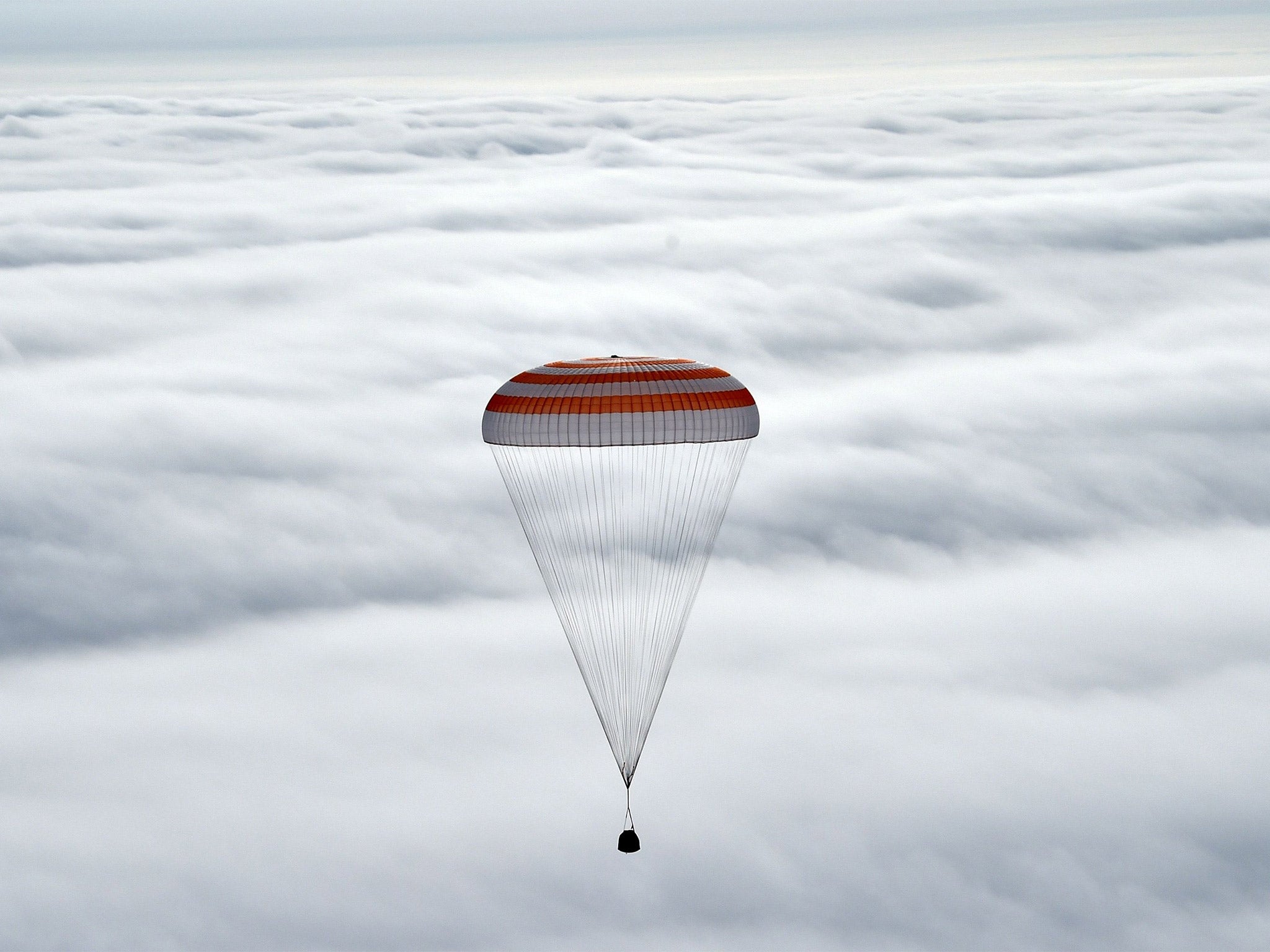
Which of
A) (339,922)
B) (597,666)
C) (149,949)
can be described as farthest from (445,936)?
(597,666)

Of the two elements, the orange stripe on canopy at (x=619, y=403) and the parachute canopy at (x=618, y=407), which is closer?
the parachute canopy at (x=618, y=407)

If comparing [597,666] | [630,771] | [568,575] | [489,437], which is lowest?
[630,771]

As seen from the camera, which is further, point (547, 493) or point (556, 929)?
point (556, 929)

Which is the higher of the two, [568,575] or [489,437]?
[568,575]

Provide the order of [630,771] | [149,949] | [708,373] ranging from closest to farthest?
[630,771] < [708,373] < [149,949]

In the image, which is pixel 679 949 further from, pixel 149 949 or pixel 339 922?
pixel 149 949

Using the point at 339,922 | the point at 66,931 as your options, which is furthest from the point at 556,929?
the point at 66,931

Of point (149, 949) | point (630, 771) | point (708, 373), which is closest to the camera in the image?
point (630, 771)

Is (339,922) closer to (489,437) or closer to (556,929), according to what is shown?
(556,929)

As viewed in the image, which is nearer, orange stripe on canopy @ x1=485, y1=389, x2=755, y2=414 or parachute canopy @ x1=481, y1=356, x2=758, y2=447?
parachute canopy @ x1=481, y1=356, x2=758, y2=447
